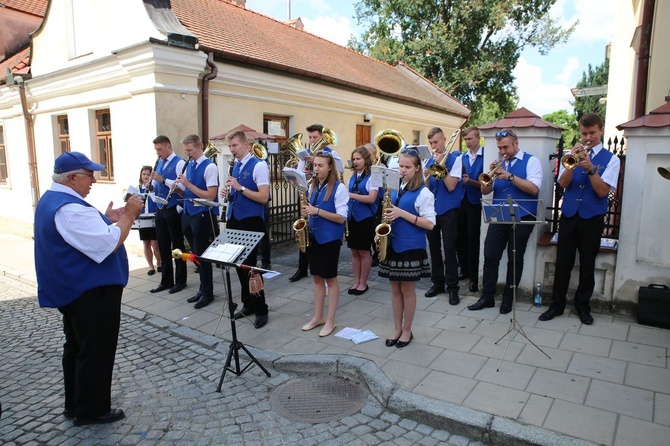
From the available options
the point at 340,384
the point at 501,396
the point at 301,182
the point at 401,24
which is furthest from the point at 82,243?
the point at 401,24

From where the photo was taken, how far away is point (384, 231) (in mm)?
4141

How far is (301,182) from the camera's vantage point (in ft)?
14.9

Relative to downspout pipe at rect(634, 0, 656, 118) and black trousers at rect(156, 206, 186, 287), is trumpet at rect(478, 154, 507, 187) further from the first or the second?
downspout pipe at rect(634, 0, 656, 118)

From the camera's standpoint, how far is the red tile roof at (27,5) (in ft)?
45.5

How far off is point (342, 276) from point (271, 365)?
305 centimetres

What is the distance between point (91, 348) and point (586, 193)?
481 centimetres

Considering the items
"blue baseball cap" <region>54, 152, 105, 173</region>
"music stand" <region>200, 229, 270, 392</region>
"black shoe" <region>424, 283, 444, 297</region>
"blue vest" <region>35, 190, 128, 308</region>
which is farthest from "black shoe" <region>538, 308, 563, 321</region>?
"blue baseball cap" <region>54, 152, 105, 173</region>

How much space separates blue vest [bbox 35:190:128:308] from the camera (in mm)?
3174

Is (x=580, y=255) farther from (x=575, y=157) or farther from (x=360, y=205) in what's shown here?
(x=360, y=205)

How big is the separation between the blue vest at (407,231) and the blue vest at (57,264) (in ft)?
8.29

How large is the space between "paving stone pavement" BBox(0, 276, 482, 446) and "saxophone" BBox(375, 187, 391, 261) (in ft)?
4.28

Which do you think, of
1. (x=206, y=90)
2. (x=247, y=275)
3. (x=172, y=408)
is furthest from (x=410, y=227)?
(x=206, y=90)

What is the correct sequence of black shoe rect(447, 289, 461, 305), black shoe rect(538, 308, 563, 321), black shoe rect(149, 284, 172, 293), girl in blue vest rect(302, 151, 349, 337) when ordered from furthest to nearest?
black shoe rect(149, 284, 172, 293), black shoe rect(447, 289, 461, 305), black shoe rect(538, 308, 563, 321), girl in blue vest rect(302, 151, 349, 337)

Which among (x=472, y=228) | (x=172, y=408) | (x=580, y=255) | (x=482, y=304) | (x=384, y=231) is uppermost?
(x=384, y=231)
